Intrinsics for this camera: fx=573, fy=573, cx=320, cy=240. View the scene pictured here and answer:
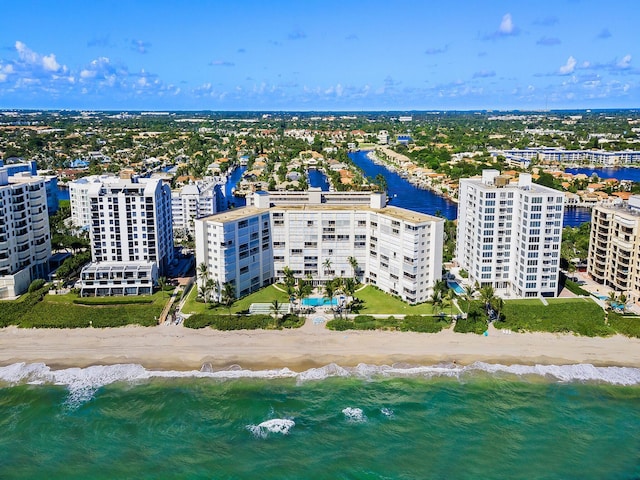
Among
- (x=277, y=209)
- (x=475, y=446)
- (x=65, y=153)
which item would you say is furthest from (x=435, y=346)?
(x=65, y=153)

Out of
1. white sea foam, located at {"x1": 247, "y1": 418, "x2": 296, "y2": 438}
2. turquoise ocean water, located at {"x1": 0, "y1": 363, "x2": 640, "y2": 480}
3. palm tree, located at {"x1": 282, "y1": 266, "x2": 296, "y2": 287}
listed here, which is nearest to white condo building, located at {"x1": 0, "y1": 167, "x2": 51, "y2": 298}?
turquoise ocean water, located at {"x1": 0, "y1": 363, "x2": 640, "y2": 480}

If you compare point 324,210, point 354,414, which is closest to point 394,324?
point 354,414

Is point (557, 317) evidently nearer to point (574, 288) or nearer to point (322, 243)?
point (574, 288)

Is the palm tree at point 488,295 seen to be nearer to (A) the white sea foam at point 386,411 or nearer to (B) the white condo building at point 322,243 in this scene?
(B) the white condo building at point 322,243

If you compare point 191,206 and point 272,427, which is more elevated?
point 191,206

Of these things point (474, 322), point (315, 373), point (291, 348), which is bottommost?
point (315, 373)
